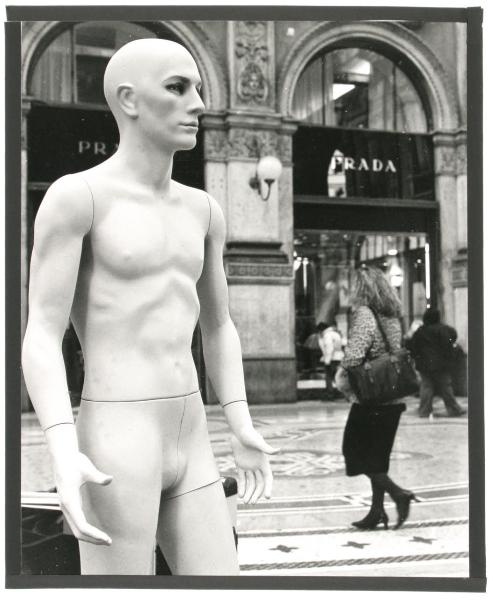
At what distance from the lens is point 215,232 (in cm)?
246

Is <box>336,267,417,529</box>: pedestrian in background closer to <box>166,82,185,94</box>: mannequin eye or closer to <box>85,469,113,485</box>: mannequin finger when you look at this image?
<box>166,82,185,94</box>: mannequin eye

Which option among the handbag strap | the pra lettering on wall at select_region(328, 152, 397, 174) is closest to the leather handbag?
the handbag strap

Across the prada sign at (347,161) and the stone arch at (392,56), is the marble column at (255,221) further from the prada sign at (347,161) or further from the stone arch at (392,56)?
the prada sign at (347,161)

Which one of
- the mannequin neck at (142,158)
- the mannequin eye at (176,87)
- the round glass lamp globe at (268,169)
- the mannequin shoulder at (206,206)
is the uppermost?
the round glass lamp globe at (268,169)

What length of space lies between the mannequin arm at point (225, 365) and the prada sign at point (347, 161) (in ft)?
19.8

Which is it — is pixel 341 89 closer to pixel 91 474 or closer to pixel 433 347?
pixel 433 347

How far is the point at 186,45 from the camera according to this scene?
405cm

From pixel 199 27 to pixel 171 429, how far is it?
224cm

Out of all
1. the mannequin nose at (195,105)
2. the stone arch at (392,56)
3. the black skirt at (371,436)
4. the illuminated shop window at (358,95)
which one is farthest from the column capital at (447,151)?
the mannequin nose at (195,105)

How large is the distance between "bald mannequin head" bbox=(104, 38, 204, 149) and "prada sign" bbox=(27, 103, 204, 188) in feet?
7.72

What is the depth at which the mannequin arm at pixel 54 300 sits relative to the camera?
2.12 m

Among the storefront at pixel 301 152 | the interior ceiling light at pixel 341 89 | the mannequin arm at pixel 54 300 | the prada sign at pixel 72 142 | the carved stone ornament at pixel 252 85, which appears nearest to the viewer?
the mannequin arm at pixel 54 300

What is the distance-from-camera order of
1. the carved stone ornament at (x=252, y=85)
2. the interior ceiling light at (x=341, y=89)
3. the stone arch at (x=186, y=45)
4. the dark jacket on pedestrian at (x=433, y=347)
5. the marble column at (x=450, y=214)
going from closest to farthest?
the stone arch at (x=186, y=45)
the marble column at (x=450, y=214)
the dark jacket on pedestrian at (x=433, y=347)
the carved stone ornament at (x=252, y=85)
the interior ceiling light at (x=341, y=89)

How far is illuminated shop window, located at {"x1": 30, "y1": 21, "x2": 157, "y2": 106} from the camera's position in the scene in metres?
3.51
